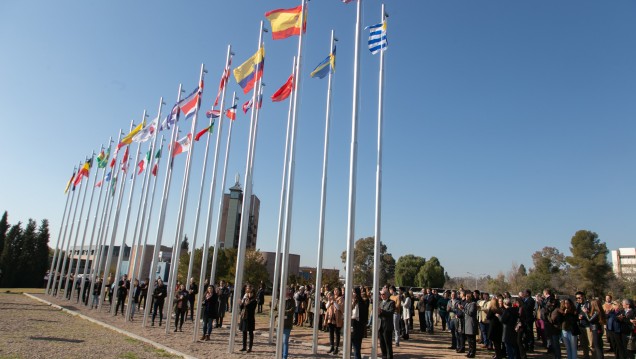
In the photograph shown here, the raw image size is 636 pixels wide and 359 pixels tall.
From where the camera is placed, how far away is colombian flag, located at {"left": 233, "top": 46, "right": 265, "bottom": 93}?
15.1 m

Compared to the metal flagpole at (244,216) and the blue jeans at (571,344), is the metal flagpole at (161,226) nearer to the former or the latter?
the metal flagpole at (244,216)

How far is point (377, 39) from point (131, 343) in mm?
13177

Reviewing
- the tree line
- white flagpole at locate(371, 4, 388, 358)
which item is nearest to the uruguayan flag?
white flagpole at locate(371, 4, 388, 358)

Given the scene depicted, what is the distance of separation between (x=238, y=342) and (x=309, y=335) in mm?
3926

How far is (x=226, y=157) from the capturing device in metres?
18.7

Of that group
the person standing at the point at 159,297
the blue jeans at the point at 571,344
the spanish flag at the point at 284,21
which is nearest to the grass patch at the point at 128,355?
the person standing at the point at 159,297

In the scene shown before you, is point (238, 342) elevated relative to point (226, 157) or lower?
lower

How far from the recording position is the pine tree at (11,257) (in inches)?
2229

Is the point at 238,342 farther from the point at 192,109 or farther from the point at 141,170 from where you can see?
the point at 141,170

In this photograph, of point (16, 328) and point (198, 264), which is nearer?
point (16, 328)

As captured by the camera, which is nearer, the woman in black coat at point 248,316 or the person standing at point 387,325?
the person standing at point 387,325

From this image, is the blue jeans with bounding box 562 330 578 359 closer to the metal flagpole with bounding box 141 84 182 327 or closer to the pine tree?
the metal flagpole with bounding box 141 84 182 327

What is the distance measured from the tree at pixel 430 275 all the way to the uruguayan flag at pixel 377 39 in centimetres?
6719

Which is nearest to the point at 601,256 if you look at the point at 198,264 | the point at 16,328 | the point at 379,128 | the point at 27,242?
the point at 198,264
